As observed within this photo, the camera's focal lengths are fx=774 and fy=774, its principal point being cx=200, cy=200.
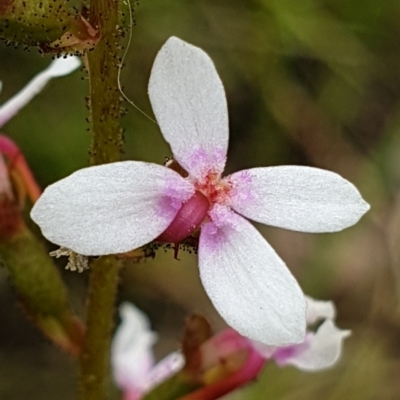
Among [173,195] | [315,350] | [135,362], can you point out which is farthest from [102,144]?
[135,362]

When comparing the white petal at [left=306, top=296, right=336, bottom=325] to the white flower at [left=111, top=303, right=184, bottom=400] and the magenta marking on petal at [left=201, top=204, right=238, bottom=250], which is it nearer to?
the white flower at [left=111, top=303, right=184, bottom=400]

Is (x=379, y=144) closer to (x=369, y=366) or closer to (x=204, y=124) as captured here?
(x=369, y=366)

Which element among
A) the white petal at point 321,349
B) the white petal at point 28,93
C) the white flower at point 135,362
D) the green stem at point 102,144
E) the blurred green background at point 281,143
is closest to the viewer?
the green stem at point 102,144

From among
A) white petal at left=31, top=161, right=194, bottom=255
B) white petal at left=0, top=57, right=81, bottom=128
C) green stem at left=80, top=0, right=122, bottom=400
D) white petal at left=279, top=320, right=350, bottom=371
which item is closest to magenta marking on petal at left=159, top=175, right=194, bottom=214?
white petal at left=31, top=161, right=194, bottom=255

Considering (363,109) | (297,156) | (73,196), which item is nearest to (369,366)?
(297,156)

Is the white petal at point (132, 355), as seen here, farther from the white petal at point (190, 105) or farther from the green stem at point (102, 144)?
the white petal at point (190, 105)

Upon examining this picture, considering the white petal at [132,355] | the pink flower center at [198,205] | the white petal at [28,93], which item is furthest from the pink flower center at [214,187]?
the white petal at [132,355]

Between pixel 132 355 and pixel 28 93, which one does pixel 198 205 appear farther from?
pixel 132 355
